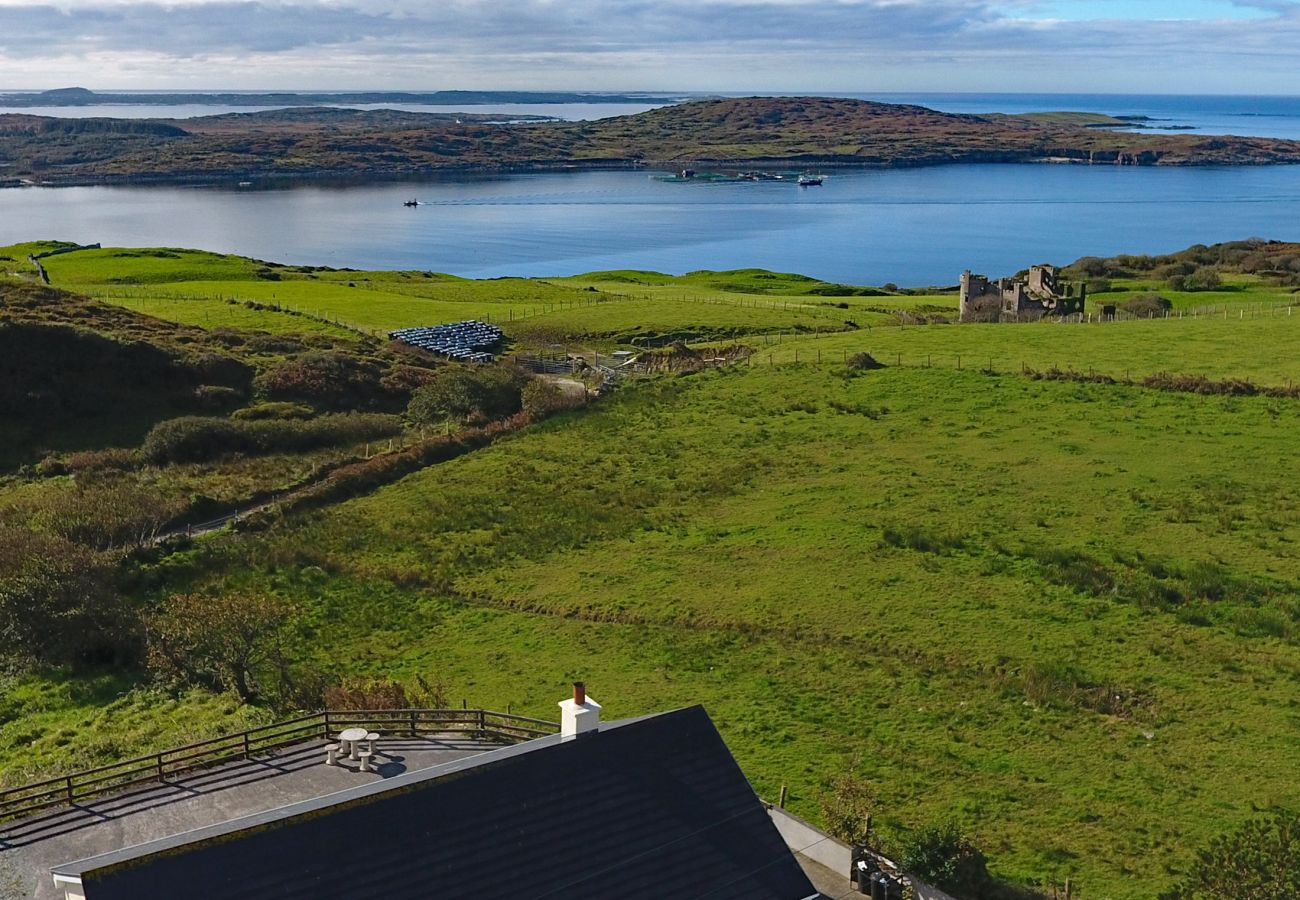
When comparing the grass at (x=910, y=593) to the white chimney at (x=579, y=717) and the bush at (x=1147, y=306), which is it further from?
the bush at (x=1147, y=306)

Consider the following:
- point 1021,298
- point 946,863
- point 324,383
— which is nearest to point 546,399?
point 324,383

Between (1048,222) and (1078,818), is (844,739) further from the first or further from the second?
(1048,222)

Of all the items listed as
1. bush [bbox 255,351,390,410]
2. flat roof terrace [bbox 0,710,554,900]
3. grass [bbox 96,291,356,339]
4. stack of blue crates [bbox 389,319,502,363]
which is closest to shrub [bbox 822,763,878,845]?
flat roof terrace [bbox 0,710,554,900]

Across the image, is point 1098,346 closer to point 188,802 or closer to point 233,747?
point 233,747

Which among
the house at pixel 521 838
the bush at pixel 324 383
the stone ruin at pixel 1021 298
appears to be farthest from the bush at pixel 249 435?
the stone ruin at pixel 1021 298

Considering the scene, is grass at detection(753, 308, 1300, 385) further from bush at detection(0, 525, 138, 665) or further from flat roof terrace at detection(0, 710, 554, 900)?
flat roof terrace at detection(0, 710, 554, 900)

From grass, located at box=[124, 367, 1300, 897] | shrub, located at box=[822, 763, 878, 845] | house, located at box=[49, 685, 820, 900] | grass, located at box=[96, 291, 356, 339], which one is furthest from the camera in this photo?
grass, located at box=[96, 291, 356, 339]
